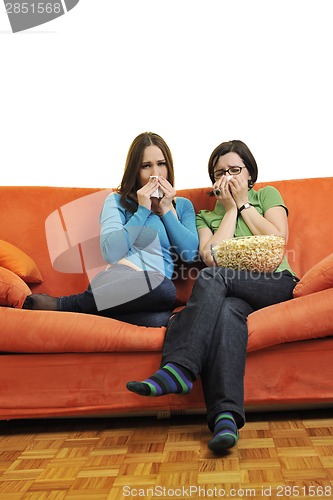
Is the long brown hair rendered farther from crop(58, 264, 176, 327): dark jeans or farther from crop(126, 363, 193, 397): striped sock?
crop(126, 363, 193, 397): striped sock

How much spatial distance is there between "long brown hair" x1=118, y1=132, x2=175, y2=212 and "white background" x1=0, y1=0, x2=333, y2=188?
60cm

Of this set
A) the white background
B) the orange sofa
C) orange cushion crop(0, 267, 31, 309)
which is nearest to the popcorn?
the orange sofa

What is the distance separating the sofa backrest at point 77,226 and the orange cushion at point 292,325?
613 millimetres

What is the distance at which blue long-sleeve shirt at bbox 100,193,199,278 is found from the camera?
2500 millimetres

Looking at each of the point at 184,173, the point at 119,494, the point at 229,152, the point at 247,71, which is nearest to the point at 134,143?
the point at 229,152

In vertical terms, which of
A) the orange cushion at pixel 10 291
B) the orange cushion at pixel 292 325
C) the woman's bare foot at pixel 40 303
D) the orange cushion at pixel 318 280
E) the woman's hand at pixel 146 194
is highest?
the woman's hand at pixel 146 194

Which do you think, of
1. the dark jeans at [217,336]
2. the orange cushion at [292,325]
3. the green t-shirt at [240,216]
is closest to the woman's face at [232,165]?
the green t-shirt at [240,216]

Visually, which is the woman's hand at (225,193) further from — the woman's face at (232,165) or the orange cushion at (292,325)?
the orange cushion at (292,325)

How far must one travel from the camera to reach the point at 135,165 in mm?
2635

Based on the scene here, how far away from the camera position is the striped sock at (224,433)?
1666mm

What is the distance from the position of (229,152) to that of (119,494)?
1.56 m

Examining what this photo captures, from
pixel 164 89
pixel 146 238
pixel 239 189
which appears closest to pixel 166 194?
pixel 146 238

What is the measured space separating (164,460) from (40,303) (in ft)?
2.85

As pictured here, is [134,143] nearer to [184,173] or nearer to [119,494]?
[184,173]
